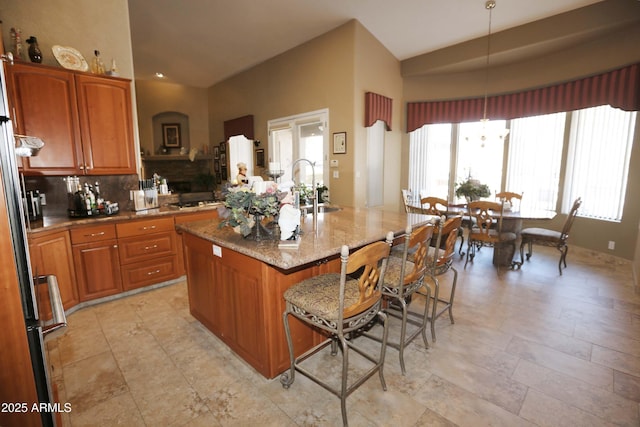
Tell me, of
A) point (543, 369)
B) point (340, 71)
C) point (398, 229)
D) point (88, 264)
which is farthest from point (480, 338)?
point (340, 71)

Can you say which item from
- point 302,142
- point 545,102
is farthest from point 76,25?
point 545,102

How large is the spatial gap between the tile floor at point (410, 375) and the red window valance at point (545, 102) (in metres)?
2.61

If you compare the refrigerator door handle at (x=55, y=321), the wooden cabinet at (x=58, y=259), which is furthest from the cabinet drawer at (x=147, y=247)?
the refrigerator door handle at (x=55, y=321)

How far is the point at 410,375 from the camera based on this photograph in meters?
2.02

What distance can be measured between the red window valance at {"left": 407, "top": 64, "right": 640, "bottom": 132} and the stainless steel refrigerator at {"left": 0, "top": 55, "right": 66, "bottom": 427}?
573cm

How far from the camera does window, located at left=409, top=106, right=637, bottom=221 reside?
4.44 meters

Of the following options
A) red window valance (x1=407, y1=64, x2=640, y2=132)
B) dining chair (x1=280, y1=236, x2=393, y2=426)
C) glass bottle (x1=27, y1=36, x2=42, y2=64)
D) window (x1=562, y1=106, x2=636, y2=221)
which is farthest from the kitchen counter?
window (x1=562, y1=106, x2=636, y2=221)

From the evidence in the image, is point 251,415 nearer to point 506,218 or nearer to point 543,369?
point 543,369

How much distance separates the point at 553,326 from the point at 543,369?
749mm

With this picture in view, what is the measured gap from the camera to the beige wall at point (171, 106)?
24.5 feet

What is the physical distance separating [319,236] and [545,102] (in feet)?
15.3

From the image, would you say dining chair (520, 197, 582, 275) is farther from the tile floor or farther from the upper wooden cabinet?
the upper wooden cabinet

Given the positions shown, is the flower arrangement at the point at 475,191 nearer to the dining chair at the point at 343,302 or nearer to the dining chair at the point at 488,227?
the dining chair at the point at 488,227

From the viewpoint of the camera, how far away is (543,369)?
207 centimetres
